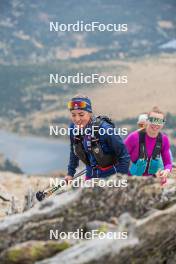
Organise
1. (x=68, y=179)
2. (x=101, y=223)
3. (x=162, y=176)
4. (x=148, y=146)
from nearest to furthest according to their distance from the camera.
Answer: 1. (x=101, y=223)
2. (x=162, y=176)
3. (x=68, y=179)
4. (x=148, y=146)

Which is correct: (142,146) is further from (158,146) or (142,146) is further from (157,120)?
(157,120)

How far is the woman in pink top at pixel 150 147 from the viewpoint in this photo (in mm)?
10500

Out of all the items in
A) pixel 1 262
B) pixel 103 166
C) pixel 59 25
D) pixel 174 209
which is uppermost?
pixel 59 25

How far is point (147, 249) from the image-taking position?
7523 millimetres

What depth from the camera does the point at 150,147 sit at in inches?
424

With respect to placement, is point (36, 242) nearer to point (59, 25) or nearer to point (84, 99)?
point (84, 99)

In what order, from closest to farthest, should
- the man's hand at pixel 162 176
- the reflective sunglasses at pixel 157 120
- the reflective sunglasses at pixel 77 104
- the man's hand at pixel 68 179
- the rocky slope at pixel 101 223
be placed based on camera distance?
the rocky slope at pixel 101 223 < the man's hand at pixel 162 176 < the reflective sunglasses at pixel 77 104 < the man's hand at pixel 68 179 < the reflective sunglasses at pixel 157 120

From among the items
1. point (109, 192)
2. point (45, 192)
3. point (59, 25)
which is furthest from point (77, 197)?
point (59, 25)

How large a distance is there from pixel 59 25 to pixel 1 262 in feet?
18.1

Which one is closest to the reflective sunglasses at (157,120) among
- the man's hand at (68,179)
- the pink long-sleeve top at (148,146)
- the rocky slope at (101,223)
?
the pink long-sleeve top at (148,146)

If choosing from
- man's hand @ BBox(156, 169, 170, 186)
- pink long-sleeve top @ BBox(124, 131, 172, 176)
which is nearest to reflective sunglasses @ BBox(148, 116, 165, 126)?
pink long-sleeve top @ BBox(124, 131, 172, 176)

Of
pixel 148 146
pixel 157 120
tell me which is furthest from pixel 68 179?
pixel 157 120

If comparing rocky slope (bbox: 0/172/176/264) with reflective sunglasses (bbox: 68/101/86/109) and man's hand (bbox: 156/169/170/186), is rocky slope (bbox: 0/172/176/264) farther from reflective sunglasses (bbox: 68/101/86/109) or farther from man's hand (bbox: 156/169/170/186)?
reflective sunglasses (bbox: 68/101/86/109)

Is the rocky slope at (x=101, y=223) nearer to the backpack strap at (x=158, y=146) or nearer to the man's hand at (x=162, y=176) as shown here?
the man's hand at (x=162, y=176)
